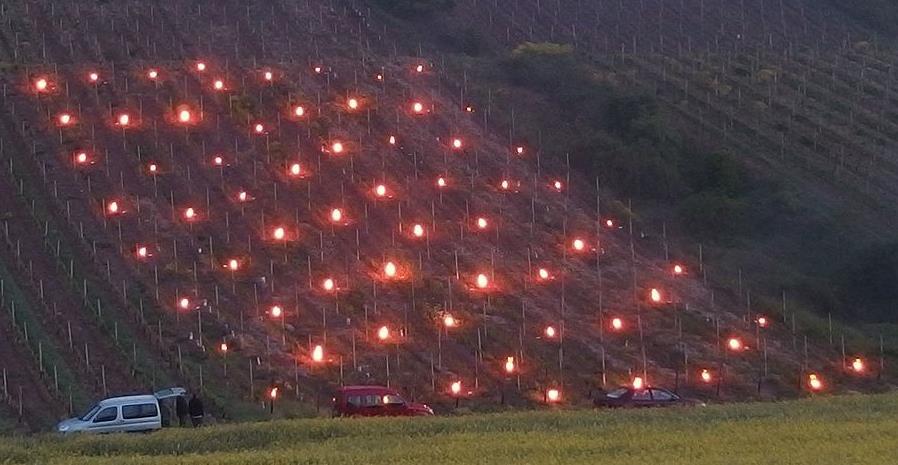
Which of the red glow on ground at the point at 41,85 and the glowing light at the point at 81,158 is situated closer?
the glowing light at the point at 81,158

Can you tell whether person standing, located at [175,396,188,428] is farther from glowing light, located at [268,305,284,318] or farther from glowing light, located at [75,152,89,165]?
glowing light, located at [75,152,89,165]

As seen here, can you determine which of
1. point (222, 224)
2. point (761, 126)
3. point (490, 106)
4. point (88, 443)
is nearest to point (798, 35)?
point (761, 126)

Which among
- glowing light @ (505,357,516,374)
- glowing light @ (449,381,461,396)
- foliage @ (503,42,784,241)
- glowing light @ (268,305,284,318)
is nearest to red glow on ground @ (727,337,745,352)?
glowing light @ (505,357,516,374)

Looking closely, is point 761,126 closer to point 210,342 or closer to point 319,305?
point 319,305

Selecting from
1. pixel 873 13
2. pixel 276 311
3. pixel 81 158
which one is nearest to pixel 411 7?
pixel 873 13

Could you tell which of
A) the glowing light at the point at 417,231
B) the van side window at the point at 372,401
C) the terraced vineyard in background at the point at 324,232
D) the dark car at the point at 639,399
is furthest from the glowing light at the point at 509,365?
the glowing light at the point at 417,231

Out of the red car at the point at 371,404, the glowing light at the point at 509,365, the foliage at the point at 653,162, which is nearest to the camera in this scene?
the red car at the point at 371,404

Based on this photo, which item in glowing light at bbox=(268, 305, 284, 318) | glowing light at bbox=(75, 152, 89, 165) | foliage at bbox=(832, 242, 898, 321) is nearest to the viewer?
glowing light at bbox=(268, 305, 284, 318)

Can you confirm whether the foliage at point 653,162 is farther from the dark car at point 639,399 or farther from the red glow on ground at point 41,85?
the red glow on ground at point 41,85
